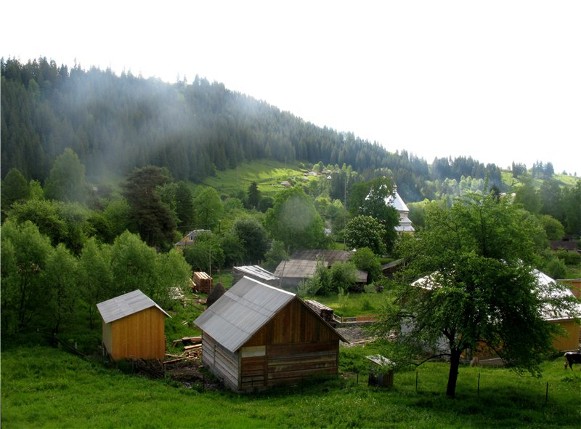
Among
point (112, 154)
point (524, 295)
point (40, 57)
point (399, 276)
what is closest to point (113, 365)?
point (399, 276)

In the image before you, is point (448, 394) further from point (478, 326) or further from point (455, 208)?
point (455, 208)

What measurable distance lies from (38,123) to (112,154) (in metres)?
19.3

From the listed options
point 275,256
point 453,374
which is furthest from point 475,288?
point 275,256

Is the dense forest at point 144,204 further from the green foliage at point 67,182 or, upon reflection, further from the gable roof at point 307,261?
the gable roof at point 307,261

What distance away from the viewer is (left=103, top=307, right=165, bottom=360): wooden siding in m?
26.8

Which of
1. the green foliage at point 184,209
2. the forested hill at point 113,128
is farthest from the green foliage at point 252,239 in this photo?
the forested hill at point 113,128

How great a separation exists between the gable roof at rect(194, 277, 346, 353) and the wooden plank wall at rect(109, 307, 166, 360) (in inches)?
89.5

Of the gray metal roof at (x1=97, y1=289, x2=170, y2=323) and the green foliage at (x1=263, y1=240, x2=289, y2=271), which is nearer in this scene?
the gray metal roof at (x1=97, y1=289, x2=170, y2=323)

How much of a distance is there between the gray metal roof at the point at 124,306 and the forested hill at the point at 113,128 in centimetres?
8701

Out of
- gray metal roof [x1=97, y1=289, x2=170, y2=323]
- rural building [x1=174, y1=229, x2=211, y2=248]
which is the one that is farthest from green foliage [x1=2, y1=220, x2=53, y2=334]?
rural building [x1=174, y1=229, x2=211, y2=248]

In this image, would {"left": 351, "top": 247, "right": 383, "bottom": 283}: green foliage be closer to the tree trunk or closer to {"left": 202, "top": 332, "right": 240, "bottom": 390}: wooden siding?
{"left": 202, "top": 332, "right": 240, "bottom": 390}: wooden siding

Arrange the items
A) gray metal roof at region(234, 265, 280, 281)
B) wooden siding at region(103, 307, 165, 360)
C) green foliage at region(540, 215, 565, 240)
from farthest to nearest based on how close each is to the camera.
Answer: green foliage at region(540, 215, 565, 240), gray metal roof at region(234, 265, 280, 281), wooden siding at region(103, 307, 165, 360)

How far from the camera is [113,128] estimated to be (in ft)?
479

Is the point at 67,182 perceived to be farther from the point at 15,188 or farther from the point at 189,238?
the point at 189,238
